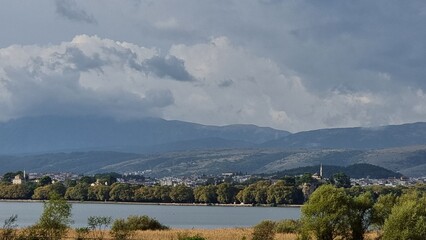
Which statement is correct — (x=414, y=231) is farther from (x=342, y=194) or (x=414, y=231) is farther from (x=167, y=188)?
(x=167, y=188)

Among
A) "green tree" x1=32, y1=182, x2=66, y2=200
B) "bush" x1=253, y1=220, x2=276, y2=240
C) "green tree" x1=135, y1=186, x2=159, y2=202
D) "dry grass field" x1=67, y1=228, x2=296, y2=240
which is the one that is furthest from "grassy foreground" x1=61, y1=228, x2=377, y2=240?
"green tree" x1=32, y1=182, x2=66, y2=200

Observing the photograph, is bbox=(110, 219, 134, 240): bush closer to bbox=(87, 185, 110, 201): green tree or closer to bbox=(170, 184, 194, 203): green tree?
bbox=(170, 184, 194, 203): green tree

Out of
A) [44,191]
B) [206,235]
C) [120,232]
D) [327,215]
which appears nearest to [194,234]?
[206,235]

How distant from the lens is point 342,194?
6444 centimetres

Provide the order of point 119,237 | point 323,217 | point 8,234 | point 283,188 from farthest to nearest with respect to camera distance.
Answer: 1. point 283,188
2. point 323,217
3. point 119,237
4. point 8,234

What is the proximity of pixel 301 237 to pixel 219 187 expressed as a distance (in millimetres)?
120832

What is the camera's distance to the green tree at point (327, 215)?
61969 millimetres

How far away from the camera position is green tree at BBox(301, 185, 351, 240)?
2440 inches

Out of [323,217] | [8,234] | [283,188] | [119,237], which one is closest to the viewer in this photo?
[8,234]

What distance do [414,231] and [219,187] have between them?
123790 millimetres

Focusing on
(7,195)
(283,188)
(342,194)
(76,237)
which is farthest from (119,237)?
(7,195)

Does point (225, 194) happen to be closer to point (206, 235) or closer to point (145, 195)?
point (145, 195)

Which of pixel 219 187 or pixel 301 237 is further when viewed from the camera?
pixel 219 187

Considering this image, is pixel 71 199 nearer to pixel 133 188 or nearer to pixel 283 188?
pixel 133 188
